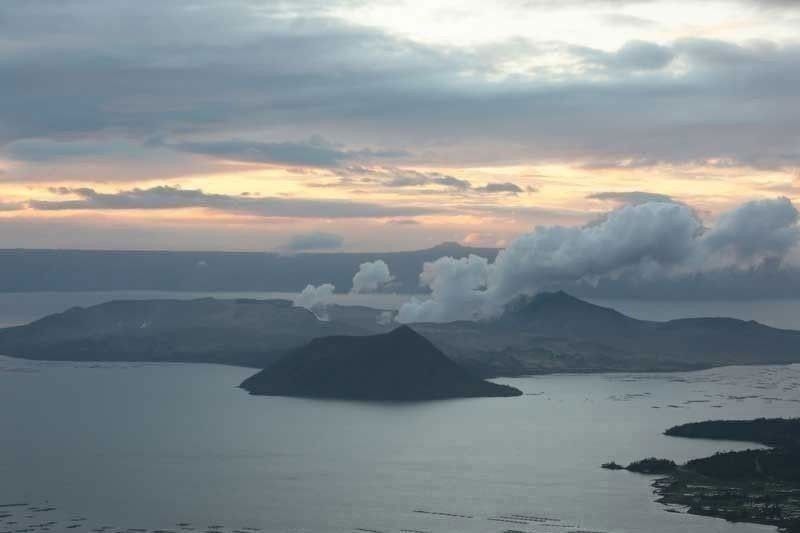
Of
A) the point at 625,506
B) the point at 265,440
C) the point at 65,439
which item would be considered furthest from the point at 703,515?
the point at 65,439

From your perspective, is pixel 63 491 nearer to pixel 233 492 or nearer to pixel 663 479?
pixel 233 492

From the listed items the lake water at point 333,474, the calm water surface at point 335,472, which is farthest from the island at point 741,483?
the calm water surface at point 335,472

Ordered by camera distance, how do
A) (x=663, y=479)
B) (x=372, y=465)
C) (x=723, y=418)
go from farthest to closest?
(x=723, y=418) → (x=372, y=465) → (x=663, y=479)

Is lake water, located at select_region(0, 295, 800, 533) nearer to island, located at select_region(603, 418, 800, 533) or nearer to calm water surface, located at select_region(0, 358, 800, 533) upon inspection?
calm water surface, located at select_region(0, 358, 800, 533)

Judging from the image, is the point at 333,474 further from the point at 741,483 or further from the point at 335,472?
the point at 741,483

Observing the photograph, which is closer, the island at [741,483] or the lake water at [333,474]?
the lake water at [333,474]

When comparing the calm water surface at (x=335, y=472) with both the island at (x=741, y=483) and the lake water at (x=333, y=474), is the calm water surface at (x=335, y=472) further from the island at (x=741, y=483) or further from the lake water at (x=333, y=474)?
the island at (x=741, y=483)

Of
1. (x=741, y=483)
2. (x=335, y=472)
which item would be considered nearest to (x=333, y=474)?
(x=335, y=472)

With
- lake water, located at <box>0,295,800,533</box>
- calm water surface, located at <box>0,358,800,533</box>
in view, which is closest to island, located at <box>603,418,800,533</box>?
lake water, located at <box>0,295,800,533</box>
